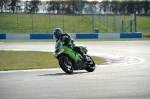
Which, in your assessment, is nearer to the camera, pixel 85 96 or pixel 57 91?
pixel 85 96

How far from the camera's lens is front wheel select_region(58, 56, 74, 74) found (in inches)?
520

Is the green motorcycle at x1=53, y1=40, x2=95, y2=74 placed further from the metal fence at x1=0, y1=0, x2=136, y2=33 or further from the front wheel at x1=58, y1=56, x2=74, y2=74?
the metal fence at x1=0, y1=0, x2=136, y2=33

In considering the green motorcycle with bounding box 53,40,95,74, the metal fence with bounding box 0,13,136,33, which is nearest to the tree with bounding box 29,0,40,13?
the metal fence with bounding box 0,13,136,33

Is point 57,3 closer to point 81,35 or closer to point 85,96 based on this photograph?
point 81,35

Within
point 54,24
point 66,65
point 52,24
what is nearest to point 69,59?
point 66,65

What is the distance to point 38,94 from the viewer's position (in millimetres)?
8789

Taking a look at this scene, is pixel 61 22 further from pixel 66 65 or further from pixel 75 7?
pixel 66 65

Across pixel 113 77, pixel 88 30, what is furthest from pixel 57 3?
pixel 113 77

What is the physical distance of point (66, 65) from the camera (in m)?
13.4

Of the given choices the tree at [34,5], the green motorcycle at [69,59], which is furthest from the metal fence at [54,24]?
the green motorcycle at [69,59]

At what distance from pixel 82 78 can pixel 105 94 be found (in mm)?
3161

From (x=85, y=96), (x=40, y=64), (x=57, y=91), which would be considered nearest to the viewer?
(x=85, y=96)

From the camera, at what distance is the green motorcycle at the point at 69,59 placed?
43.1 feet

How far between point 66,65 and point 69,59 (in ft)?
0.79
